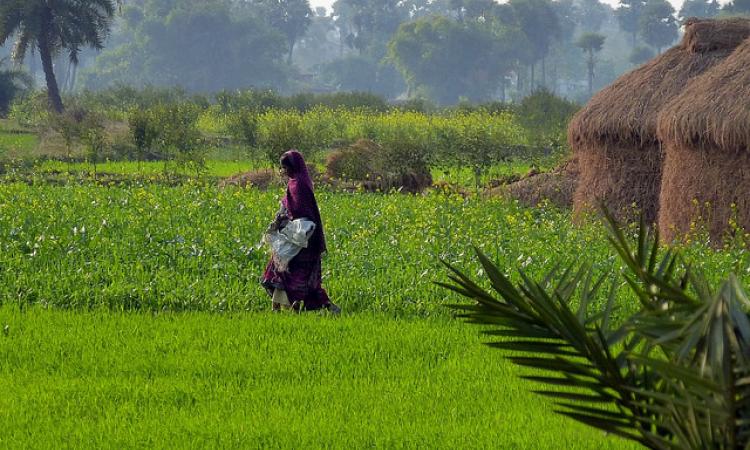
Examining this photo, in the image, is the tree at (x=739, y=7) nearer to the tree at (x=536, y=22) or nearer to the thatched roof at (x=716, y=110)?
the tree at (x=536, y=22)

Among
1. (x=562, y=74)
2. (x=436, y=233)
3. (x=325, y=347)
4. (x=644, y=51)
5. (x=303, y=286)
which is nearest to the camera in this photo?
(x=325, y=347)

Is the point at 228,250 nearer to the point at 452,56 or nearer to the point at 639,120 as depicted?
the point at 639,120

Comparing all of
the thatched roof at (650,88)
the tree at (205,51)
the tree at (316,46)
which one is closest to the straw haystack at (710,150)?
the thatched roof at (650,88)

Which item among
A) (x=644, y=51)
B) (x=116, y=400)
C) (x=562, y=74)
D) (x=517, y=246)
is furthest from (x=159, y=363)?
(x=562, y=74)

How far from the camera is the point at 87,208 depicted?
54.5 feet

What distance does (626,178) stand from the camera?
16.1m

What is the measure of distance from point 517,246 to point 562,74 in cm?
11106

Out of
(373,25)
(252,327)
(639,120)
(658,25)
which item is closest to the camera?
(252,327)

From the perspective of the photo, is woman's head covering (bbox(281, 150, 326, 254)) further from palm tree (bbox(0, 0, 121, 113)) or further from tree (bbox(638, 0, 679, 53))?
tree (bbox(638, 0, 679, 53))

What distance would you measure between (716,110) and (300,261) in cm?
624

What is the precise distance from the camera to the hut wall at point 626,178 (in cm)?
1591

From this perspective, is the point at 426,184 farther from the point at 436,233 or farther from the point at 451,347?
the point at 451,347

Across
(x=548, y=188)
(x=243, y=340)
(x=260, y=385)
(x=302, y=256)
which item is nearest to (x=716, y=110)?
(x=302, y=256)

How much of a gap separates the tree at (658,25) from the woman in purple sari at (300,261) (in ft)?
334
